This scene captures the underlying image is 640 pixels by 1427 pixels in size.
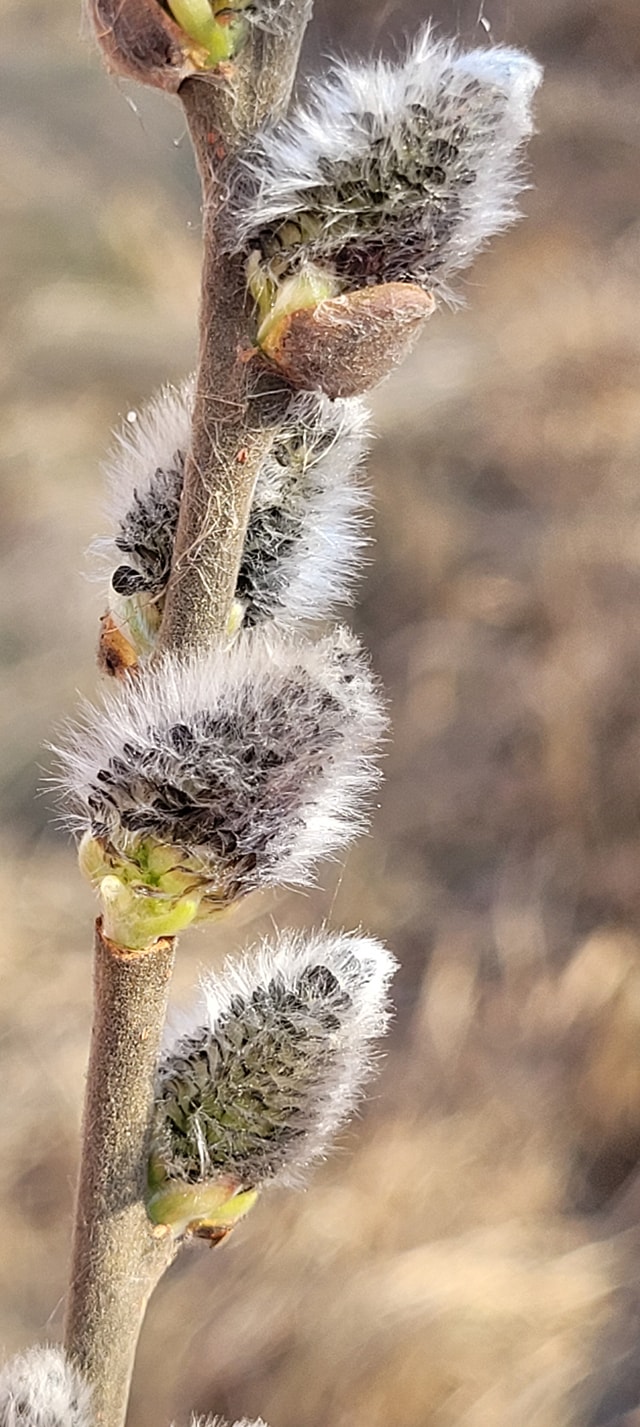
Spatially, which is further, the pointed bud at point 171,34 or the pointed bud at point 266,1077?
the pointed bud at point 266,1077

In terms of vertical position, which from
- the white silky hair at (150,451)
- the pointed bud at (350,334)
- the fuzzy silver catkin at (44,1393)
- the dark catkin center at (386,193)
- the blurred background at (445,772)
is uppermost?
the blurred background at (445,772)

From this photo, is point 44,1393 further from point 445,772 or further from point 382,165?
point 445,772

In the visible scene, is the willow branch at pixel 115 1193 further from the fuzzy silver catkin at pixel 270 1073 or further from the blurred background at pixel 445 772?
the blurred background at pixel 445 772

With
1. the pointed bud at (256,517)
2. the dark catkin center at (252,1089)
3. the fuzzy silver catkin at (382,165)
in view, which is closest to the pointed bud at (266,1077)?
the dark catkin center at (252,1089)

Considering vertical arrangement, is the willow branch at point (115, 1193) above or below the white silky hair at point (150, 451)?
below

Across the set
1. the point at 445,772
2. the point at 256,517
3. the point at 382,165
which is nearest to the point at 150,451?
the point at 256,517

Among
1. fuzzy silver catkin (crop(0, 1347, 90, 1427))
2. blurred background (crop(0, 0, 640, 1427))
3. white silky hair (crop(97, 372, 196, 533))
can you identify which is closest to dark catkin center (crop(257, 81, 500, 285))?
white silky hair (crop(97, 372, 196, 533))

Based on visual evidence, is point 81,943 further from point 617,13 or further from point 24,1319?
point 617,13
